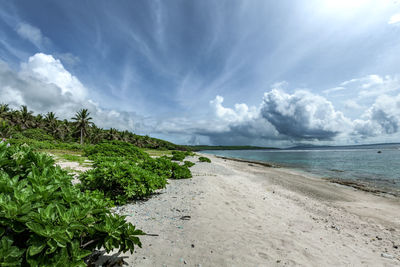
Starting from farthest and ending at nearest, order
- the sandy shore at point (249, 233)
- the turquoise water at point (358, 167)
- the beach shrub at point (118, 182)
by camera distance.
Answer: the turquoise water at point (358, 167) < the beach shrub at point (118, 182) < the sandy shore at point (249, 233)

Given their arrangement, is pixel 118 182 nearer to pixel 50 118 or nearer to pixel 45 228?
pixel 45 228

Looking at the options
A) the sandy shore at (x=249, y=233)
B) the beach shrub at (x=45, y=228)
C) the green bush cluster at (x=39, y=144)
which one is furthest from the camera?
the green bush cluster at (x=39, y=144)

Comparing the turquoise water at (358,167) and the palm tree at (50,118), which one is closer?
the turquoise water at (358,167)

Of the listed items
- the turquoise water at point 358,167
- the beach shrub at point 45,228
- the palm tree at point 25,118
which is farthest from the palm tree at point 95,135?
the beach shrub at point 45,228

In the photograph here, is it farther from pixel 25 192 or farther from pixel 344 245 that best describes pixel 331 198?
pixel 25 192

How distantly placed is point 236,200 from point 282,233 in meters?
2.94

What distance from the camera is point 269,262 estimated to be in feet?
11.3

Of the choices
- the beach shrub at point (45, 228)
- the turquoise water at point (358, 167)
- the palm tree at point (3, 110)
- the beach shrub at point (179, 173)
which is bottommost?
the turquoise water at point (358, 167)

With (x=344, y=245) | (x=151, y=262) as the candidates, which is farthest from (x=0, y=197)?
(x=344, y=245)

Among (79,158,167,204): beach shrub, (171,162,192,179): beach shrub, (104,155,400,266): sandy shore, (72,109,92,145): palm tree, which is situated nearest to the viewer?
(104,155,400,266): sandy shore

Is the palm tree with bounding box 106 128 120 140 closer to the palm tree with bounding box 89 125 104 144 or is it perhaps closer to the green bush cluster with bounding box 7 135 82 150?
the palm tree with bounding box 89 125 104 144

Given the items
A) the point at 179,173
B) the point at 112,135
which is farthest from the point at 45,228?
the point at 112,135

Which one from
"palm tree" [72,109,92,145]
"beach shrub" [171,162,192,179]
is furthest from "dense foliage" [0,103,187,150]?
"beach shrub" [171,162,192,179]

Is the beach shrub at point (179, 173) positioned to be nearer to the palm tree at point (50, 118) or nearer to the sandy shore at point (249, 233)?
the sandy shore at point (249, 233)
